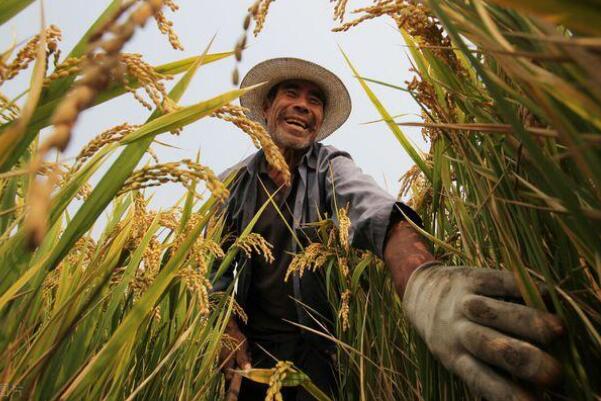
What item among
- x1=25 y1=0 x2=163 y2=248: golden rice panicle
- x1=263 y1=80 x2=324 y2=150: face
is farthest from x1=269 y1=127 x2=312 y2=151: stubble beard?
x1=25 y1=0 x2=163 y2=248: golden rice panicle

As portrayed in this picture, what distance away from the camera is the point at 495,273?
0.88 m

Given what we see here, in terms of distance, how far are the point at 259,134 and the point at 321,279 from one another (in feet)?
6.48

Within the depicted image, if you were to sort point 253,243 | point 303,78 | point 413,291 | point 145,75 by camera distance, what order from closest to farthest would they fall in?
point 145,75 → point 413,291 → point 253,243 → point 303,78

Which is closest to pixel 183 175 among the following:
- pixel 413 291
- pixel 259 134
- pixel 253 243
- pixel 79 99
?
pixel 259 134

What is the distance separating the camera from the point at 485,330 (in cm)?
84

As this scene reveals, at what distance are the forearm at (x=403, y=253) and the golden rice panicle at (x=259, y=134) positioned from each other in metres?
0.77

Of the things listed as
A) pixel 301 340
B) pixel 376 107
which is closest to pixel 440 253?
pixel 376 107

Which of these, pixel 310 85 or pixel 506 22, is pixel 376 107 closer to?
pixel 506 22

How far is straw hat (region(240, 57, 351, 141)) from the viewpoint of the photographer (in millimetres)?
3494

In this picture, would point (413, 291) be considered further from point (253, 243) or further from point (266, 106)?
point (266, 106)

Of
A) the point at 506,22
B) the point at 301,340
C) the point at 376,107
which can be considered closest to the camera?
the point at 506,22

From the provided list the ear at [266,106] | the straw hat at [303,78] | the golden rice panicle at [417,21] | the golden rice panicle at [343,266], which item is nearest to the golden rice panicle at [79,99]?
the golden rice panicle at [417,21]

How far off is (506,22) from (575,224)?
0.32 m

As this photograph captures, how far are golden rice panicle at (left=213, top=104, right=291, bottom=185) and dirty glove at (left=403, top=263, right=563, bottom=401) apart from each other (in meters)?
0.45
